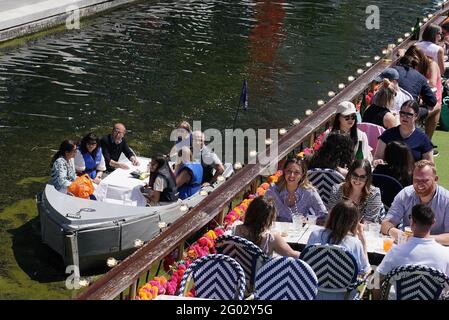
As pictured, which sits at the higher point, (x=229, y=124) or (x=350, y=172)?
(x=350, y=172)

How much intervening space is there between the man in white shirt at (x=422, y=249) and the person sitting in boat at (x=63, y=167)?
599 centimetres

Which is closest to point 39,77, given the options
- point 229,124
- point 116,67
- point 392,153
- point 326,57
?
point 116,67

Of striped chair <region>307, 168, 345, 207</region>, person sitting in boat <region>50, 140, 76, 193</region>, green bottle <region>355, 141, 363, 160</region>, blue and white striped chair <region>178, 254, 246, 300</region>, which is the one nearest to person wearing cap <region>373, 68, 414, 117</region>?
green bottle <region>355, 141, 363, 160</region>

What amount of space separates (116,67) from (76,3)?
18.8 ft

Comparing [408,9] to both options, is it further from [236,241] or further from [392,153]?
[236,241]

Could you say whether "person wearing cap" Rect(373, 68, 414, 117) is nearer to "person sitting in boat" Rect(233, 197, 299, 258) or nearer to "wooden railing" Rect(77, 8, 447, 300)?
"wooden railing" Rect(77, 8, 447, 300)

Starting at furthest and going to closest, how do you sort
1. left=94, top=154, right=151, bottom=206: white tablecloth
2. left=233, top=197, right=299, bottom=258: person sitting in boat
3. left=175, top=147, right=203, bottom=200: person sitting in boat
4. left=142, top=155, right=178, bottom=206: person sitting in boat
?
left=94, top=154, right=151, bottom=206: white tablecloth
left=175, top=147, right=203, bottom=200: person sitting in boat
left=142, top=155, right=178, bottom=206: person sitting in boat
left=233, top=197, right=299, bottom=258: person sitting in boat

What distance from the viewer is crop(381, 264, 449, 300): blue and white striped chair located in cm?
667

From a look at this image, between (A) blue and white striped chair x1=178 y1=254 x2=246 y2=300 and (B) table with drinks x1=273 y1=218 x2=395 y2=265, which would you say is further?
(B) table with drinks x1=273 y1=218 x2=395 y2=265

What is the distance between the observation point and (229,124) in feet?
62.9

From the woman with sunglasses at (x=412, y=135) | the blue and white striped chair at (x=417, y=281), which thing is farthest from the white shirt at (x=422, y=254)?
the woman with sunglasses at (x=412, y=135)

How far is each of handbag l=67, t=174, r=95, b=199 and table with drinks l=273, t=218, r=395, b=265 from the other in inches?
162

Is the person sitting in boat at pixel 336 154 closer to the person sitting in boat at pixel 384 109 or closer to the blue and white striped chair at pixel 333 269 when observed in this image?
the person sitting in boat at pixel 384 109

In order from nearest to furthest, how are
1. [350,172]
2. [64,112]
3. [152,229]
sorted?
[350,172] → [152,229] → [64,112]
